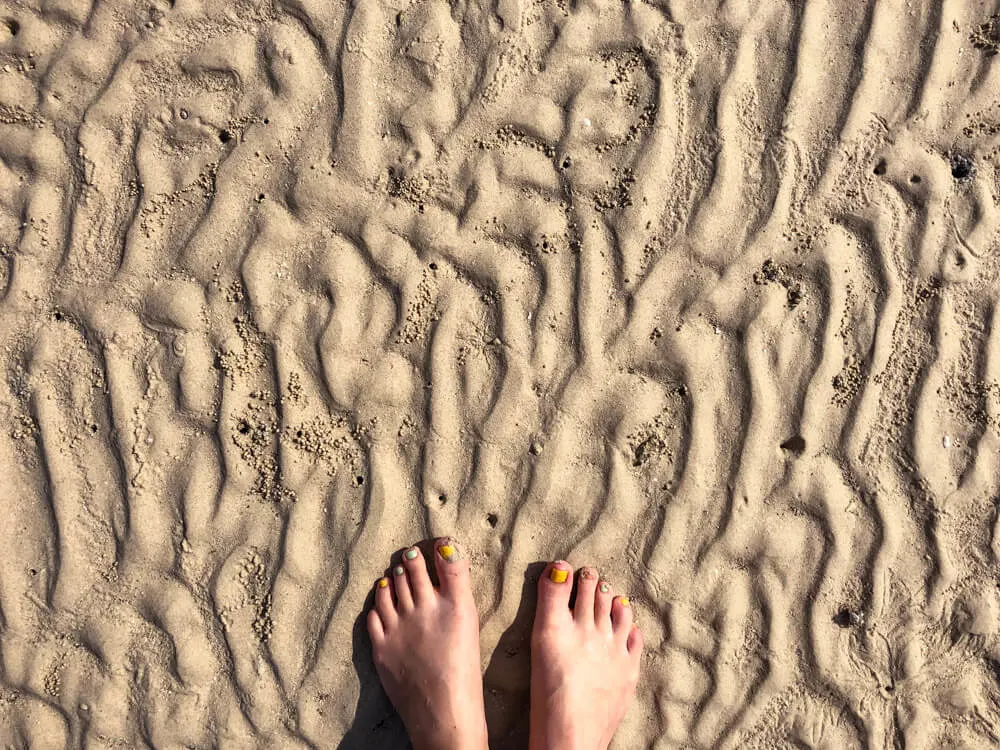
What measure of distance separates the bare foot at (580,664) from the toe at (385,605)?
0.50 metres

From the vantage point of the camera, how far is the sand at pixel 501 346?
1.79 meters

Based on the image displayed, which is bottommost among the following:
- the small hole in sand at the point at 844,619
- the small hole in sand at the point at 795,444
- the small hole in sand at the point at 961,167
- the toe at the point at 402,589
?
the small hole in sand at the point at 844,619

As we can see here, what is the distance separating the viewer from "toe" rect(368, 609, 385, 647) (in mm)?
1841

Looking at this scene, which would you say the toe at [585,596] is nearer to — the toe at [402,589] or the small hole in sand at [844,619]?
the toe at [402,589]

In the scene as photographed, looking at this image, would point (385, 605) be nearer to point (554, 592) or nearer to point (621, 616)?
point (554, 592)

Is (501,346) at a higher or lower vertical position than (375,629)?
higher

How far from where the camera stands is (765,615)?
1805 millimetres

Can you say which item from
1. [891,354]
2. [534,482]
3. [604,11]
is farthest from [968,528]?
[604,11]

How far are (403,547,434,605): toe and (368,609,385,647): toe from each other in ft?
0.46

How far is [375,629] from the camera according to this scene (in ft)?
6.06

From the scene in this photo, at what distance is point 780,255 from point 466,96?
1.20 m

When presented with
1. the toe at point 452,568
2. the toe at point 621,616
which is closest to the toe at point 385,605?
the toe at point 452,568

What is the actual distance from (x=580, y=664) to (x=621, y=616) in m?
0.22

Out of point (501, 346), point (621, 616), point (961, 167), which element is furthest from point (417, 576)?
point (961, 167)
